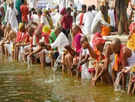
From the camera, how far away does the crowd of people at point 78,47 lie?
→ 31.4 ft

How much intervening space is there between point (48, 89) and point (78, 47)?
204 centimetres

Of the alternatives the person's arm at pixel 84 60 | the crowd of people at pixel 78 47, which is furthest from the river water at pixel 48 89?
the person's arm at pixel 84 60

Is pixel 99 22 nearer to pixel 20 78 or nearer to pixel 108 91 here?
pixel 20 78

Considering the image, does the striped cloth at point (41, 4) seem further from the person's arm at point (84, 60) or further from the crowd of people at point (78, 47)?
the person's arm at point (84, 60)

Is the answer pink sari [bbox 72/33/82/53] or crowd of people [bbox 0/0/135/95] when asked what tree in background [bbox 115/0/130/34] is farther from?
pink sari [bbox 72/33/82/53]

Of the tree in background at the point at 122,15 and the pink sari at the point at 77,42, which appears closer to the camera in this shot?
the pink sari at the point at 77,42

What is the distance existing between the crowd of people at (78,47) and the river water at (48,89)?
0.96ft

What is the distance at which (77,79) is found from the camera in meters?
11.5

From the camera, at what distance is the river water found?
359 inches

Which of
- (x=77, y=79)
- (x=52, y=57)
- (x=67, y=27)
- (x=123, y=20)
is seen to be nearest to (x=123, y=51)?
(x=77, y=79)

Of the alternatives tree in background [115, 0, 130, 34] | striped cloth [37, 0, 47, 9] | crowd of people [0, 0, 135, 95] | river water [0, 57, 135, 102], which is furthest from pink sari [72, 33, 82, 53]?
striped cloth [37, 0, 47, 9]

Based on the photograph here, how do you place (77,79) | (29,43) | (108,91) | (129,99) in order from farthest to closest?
(29,43), (77,79), (108,91), (129,99)

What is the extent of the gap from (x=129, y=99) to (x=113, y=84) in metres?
1.37

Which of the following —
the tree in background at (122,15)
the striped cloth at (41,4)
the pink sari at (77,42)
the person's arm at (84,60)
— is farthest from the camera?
the striped cloth at (41,4)
